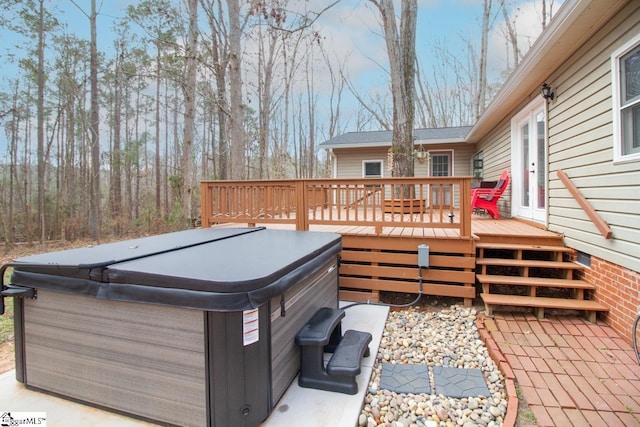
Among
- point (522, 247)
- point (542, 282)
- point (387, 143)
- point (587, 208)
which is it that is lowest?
point (542, 282)

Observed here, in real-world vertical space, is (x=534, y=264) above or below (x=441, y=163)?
below

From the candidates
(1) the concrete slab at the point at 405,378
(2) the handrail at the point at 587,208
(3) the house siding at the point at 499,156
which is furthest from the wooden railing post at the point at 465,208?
(3) the house siding at the point at 499,156

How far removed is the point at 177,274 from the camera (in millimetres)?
1693

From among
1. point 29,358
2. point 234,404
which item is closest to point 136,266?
point 234,404

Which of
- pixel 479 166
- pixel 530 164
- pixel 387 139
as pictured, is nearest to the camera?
pixel 530 164

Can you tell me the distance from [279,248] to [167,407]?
1.25m

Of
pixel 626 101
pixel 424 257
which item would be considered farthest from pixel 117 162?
pixel 626 101

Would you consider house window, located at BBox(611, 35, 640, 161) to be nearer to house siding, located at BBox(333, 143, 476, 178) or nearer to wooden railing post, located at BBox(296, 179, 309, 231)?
wooden railing post, located at BBox(296, 179, 309, 231)

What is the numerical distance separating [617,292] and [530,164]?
2854 mm

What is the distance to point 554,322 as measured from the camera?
3.16 meters

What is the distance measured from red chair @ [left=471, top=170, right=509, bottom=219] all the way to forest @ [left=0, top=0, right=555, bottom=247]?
81.8 inches

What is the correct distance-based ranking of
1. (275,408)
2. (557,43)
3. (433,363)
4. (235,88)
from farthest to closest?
(235,88), (557,43), (433,363), (275,408)

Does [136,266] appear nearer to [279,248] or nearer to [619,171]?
[279,248]

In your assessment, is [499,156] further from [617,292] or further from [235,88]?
[235,88]
